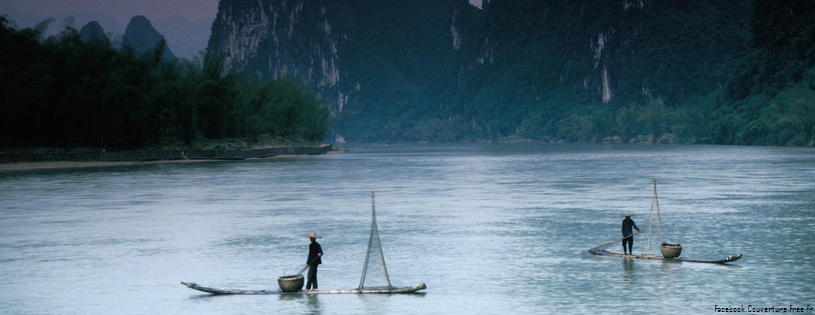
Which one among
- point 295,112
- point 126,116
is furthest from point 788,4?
point 126,116

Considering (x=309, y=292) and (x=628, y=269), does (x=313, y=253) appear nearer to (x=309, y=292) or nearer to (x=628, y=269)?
(x=309, y=292)

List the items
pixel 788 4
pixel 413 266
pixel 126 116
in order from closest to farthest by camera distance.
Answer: pixel 413 266
pixel 126 116
pixel 788 4

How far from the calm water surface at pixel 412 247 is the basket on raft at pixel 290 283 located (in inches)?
7.9

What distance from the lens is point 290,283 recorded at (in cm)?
1627

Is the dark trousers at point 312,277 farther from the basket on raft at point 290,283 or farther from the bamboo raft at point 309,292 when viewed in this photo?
the basket on raft at point 290,283

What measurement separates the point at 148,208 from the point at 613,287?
69.0 ft

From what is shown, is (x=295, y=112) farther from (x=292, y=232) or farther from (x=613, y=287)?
(x=613, y=287)

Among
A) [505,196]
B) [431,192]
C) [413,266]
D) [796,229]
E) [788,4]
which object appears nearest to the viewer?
[413,266]

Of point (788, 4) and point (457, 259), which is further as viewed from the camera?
point (788, 4)

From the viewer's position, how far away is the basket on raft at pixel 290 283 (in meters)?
16.3

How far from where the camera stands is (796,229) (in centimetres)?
2517

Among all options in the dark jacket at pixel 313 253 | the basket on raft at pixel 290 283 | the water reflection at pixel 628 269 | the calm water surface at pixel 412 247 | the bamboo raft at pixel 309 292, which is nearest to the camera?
the calm water surface at pixel 412 247

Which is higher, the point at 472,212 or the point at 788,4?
the point at 788,4

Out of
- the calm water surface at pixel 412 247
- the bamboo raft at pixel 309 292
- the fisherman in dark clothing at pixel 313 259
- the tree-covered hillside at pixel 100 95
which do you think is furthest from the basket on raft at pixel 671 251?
the tree-covered hillside at pixel 100 95
